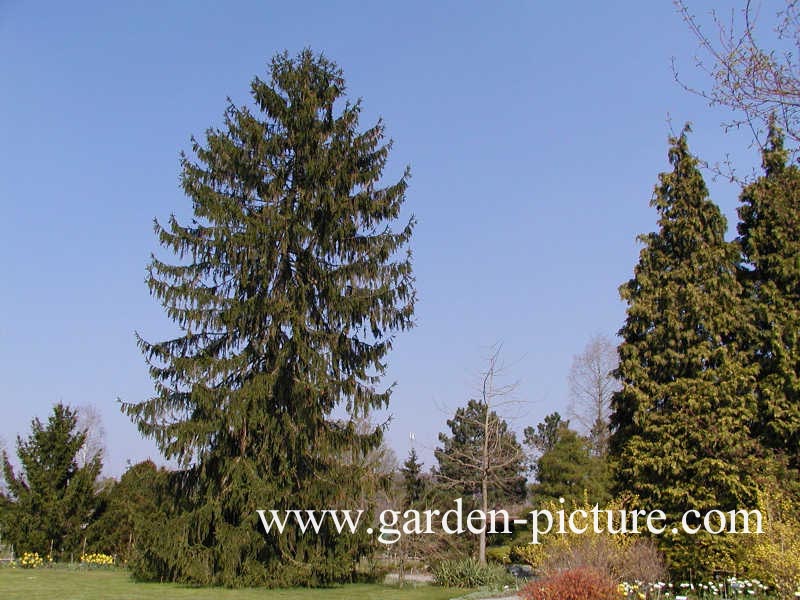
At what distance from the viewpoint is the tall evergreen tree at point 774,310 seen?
50.3 feet

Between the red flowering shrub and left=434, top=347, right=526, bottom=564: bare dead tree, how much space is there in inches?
332

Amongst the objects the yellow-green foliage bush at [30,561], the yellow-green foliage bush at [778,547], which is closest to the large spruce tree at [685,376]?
the yellow-green foliage bush at [778,547]

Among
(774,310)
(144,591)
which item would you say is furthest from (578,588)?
(774,310)

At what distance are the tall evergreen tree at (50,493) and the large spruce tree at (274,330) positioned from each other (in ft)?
22.9

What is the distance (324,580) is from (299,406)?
3.68m

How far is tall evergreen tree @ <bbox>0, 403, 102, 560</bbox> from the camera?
65.8ft

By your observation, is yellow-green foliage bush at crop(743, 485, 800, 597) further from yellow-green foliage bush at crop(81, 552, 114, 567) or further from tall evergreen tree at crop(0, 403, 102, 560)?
tall evergreen tree at crop(0, 403, 102, 560)

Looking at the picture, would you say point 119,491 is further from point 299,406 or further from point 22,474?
point 299,406

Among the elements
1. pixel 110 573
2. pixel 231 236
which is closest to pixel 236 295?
pixel 231 236

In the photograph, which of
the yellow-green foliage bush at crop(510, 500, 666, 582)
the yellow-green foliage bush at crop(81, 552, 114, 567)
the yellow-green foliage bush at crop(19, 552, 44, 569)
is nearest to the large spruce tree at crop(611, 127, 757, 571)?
the yellow-green foliage bush at crop(510, 500, 666, 582)

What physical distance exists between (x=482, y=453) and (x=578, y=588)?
12601mm

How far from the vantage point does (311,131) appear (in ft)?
52.4

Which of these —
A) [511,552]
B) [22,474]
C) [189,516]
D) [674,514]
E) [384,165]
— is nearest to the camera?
[189,516]

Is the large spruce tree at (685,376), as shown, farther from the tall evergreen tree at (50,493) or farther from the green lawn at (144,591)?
the tall evergreen tree at (50,493)
